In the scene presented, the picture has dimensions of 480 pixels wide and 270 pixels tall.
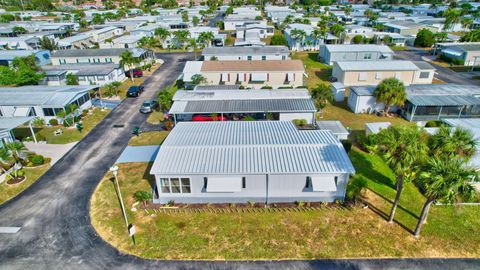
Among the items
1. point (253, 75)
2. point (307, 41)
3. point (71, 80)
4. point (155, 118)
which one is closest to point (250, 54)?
point (253, 75)

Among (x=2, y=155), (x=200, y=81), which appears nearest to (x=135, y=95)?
(x=200, y=81)

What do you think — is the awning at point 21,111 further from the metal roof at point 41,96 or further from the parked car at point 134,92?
the parked car at point 134,92

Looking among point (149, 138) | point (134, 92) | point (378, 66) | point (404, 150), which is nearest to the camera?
point (404, 150)

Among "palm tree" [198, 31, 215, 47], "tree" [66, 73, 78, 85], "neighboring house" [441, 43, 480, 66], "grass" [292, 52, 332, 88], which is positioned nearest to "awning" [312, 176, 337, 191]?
"grass" [292, 52, 332, 88]

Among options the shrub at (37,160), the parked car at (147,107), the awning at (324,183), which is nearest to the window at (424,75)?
the awning at (324,183)

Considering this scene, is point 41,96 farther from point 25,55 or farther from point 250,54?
point 250,54

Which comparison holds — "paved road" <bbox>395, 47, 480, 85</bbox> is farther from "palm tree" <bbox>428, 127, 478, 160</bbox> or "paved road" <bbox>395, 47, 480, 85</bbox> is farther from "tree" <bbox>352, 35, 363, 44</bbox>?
"palm tree" <bbox>428, 127, 478, 160</bbox>
